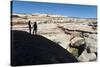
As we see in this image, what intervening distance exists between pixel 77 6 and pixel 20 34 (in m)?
0.87

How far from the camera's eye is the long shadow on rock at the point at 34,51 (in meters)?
2.55

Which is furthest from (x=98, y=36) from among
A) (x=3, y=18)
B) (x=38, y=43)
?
(x=3, y=18)

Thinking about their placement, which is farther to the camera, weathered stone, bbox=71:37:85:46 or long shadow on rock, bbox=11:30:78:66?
weathered stone, bbox=71:37:85:46

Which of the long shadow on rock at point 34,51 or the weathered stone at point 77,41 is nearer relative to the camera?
the long shadow on rock at point 34,51

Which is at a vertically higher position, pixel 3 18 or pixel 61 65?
pixel 3 18

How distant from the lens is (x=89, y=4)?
9.75ft

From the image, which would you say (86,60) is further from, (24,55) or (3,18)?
(3,18)

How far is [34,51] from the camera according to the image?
8.68ft

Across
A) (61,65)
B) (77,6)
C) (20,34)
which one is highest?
(77,6)

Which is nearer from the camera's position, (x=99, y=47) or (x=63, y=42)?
(x=63, y=42)

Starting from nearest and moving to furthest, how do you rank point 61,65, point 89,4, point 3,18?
point 3,18, point 61,65, point 89,4

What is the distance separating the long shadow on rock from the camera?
2553mm

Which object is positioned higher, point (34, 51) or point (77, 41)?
point (77, 41)

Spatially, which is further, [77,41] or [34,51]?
[77,41]
